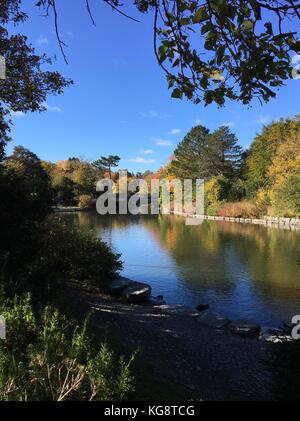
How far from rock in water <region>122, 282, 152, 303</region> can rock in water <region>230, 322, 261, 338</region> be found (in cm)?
252

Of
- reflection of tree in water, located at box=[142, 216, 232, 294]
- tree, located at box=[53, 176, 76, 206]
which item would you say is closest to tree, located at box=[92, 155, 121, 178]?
tree, located at box=[53, 176, 76, 206]

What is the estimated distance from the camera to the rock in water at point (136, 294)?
9.64 m

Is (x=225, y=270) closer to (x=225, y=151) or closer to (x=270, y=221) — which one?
(x=270, y=221)

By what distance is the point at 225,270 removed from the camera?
14211mm

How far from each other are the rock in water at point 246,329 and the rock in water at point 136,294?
8.27 feet

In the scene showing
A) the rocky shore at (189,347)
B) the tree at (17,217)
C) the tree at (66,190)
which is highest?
the tree at (66,190)

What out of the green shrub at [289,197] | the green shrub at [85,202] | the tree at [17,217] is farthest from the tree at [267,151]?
the tree at [17,217]

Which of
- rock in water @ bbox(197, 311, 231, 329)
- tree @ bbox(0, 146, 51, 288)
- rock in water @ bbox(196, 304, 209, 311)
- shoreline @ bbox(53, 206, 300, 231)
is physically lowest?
rock in water @ bbox(196, 304, 209, 311)

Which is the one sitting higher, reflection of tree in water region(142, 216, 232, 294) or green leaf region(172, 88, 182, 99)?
green leaf region(172, 88, 182, 99)

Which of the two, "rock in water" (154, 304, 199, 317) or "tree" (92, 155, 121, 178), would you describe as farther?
"tree" (92, 155, 121, 178)

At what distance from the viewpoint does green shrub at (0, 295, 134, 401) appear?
284 centimetres

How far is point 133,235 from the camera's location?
2619cm

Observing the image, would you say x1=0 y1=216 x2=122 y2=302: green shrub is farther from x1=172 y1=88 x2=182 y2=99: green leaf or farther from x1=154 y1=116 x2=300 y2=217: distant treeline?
x1=154 y1=116 x2=300 y2=217: distant treeline

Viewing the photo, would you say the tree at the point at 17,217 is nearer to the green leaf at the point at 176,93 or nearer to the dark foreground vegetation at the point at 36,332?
the dark foreground vegetation at the point at 36,332
